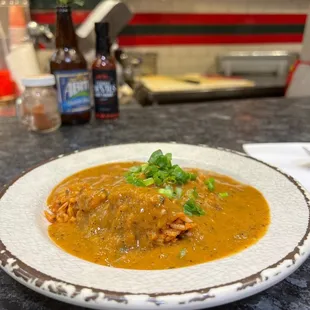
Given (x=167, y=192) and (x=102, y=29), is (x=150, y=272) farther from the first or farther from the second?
(x=102, y=29)

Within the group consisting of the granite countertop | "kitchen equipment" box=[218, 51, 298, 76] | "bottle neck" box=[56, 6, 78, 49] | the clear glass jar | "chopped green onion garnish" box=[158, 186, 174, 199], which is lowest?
"kitchen equipment" box=[218, 51, 298, 76]

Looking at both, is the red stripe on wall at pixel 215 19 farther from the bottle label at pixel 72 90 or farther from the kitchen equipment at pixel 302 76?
the bottle label at pixel 72 90

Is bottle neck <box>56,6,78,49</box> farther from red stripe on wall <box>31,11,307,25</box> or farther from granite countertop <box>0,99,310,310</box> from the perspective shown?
red stripe on wall <box>31,11,307,25</box>

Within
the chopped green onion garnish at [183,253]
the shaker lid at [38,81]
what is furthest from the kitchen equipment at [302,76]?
the chopped green onion garnish at [183,253]

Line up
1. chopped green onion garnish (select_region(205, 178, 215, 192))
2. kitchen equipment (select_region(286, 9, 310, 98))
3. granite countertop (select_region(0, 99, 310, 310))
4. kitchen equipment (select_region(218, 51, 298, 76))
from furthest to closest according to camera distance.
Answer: kitchen equipment (select_region(218, 51, 298, 76)), kitchen equipment (select_region(286, 9, 310, 98)), granite countertop (select_region(0, 99, 310, 310)), chopped green onion garnish (select_region(205, 178, 215, 192))

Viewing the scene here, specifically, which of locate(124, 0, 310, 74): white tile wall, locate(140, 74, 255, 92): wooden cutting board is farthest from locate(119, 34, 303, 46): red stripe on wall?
locate(140, 74, 255, 92): wooden cutting board

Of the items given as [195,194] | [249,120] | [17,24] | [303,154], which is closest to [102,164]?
[195,194]
